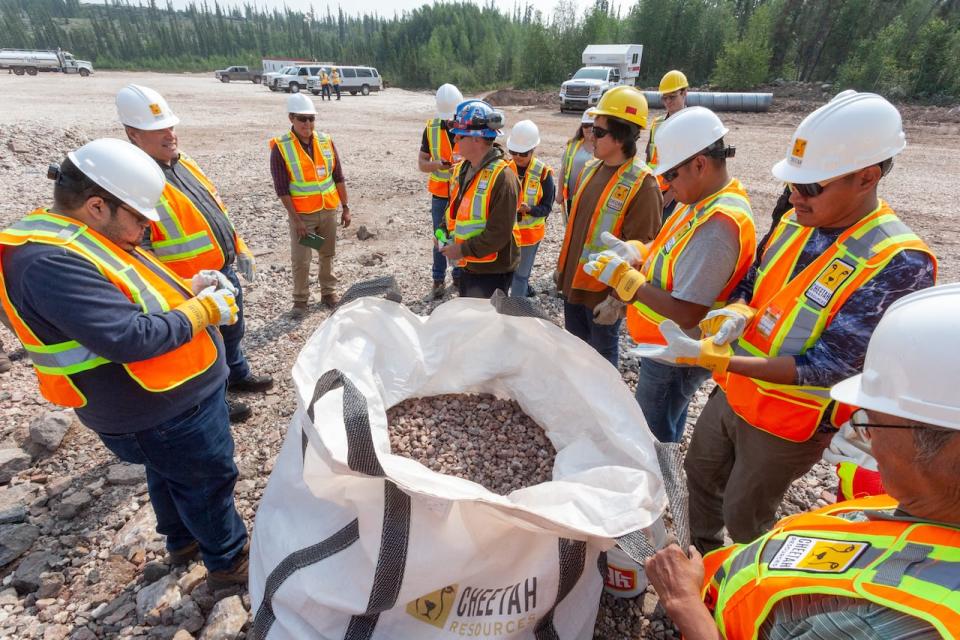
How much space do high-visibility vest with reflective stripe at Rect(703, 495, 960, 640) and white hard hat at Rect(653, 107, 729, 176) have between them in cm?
144

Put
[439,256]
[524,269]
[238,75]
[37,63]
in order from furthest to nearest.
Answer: [238,75] → [37,63] → [439,256] → [524,269]

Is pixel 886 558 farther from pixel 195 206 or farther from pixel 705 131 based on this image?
pixel 195 206

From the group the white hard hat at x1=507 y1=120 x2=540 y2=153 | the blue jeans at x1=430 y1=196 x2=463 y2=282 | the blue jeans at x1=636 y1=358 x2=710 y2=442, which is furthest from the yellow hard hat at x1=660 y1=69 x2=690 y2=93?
the blue jeans at x1=636 y1=358 x2=710 y2=442

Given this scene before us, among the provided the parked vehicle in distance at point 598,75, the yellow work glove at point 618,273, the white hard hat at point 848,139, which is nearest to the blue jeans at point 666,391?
the yellow work glove at point 618,273

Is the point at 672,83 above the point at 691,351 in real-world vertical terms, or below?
above

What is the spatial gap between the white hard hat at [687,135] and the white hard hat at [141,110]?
2800 mm

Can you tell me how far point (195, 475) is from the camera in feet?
6.91

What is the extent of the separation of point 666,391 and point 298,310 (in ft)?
12.4

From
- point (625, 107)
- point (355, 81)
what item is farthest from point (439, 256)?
point (355, 81)

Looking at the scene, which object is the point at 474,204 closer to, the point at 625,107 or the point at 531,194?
the point at 625,107

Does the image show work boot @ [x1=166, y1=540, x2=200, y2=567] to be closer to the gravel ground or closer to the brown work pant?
the gravel ground

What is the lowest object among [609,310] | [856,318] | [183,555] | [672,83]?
[183,555]

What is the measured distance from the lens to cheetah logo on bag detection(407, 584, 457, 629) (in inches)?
62.8

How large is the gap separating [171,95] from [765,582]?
34214mm
